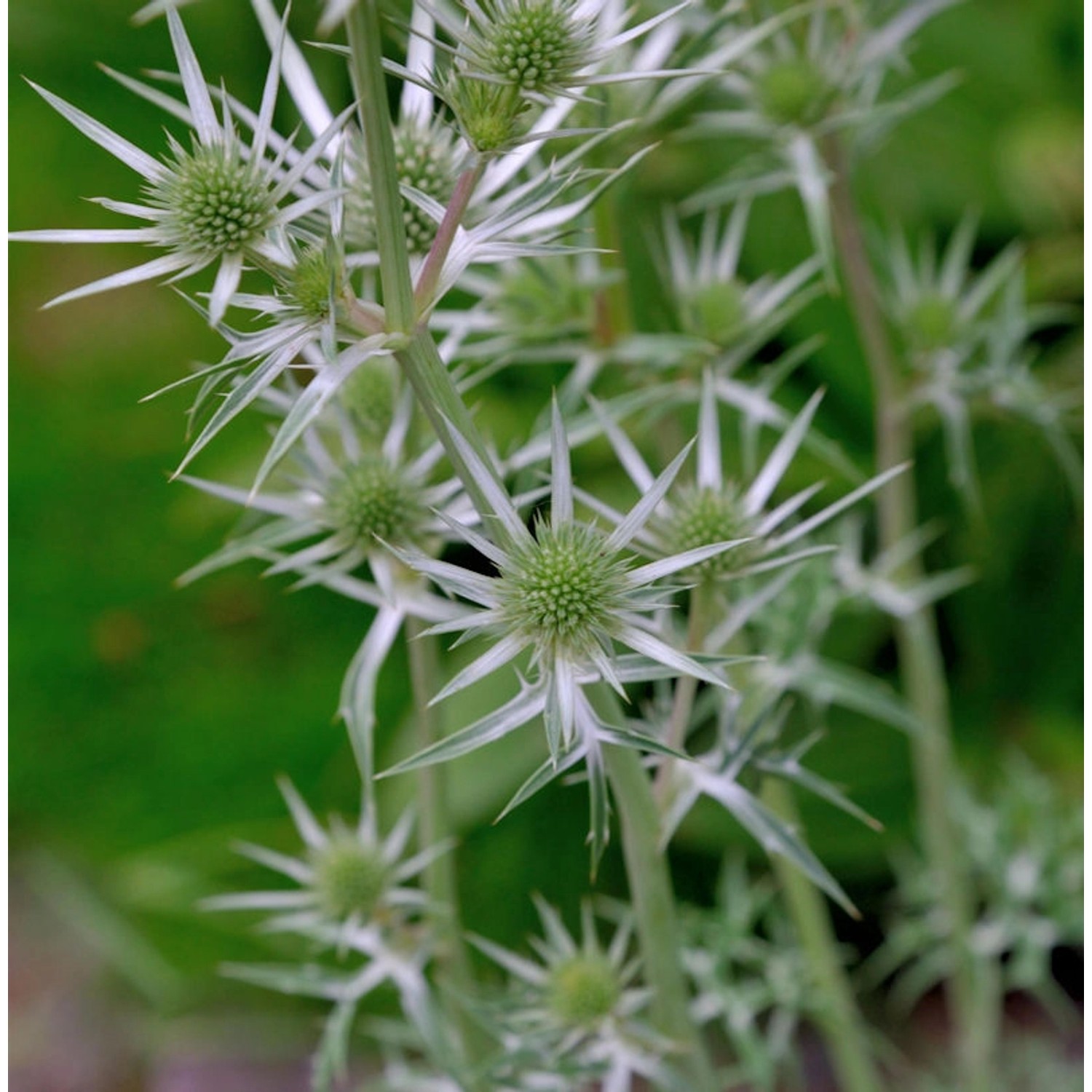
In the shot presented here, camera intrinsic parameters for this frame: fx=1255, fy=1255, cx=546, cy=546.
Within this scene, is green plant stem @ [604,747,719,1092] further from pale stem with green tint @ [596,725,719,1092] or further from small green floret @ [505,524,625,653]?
small green floret @ [505,524,625,653]

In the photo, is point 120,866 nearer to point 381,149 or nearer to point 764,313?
point 764,313

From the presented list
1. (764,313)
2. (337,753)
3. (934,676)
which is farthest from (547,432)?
(337,753)

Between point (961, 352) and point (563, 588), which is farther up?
point (961, 352)

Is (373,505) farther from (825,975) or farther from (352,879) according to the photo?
(825,975)

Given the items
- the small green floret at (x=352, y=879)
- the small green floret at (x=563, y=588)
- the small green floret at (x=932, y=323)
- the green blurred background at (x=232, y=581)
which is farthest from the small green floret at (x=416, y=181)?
the green blurred background at (x=232, y=581)

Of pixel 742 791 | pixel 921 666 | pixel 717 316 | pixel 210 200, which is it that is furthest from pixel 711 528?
pixel 921 666

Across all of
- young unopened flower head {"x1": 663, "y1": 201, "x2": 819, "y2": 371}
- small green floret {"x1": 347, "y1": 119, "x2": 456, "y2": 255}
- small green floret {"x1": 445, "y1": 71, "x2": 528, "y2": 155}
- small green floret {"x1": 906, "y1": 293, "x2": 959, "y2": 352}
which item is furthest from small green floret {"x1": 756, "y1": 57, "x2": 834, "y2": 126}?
small green floret {"x1": 445, "y1": 71, "x2": 528, "y2": 155}
